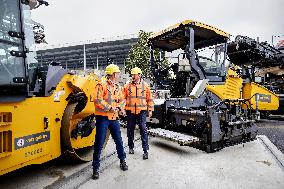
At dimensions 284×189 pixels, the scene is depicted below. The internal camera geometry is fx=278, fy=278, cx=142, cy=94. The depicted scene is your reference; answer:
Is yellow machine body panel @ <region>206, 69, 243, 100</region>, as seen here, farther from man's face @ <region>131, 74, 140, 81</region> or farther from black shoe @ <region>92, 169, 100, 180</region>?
black shoe @ <region>92, 169, 100, 180</region>

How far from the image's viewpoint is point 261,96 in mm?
9523

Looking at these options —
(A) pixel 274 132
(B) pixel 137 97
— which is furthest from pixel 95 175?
(A) pixel 274 132

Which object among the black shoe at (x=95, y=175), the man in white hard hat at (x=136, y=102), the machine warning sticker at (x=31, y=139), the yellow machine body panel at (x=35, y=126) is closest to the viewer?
the yellow machine body panel at (x=35, y=126)

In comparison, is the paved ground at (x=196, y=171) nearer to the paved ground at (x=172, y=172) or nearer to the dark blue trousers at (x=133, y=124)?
the paved ground at (x=172, y=172)

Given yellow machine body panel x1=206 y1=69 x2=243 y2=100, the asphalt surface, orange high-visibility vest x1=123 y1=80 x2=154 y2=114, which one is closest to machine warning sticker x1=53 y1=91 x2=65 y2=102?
orange high-visibility vest x1=123 y1=80 x2=154 y2=114

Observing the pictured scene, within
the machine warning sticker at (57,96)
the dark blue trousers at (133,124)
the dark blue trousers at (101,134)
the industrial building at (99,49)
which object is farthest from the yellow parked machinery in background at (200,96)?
the industrial building at (99,49)

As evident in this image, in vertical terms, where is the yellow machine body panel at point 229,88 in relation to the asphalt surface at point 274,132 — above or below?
above

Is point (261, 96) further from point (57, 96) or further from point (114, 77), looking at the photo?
point (57, 96)

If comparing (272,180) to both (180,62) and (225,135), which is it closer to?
(225,135)

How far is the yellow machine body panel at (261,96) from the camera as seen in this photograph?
9.05 m

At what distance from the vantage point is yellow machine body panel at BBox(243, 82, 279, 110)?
9047mm

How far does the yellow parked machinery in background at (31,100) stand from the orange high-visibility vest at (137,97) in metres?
1.22

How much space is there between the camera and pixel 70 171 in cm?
450

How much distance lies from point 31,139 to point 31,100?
484 millimetres
